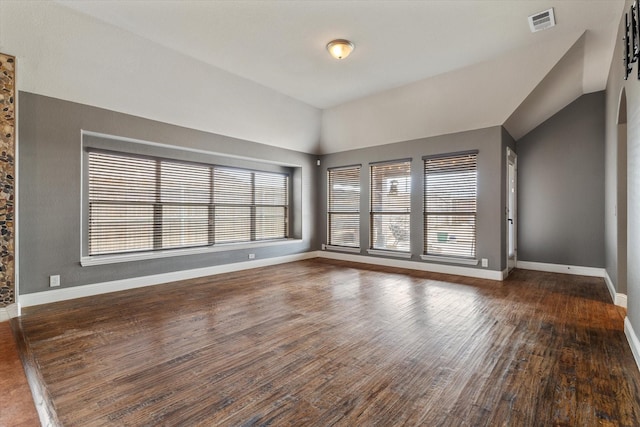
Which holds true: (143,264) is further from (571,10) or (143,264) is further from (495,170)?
(571,10)

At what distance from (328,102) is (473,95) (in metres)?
2.63

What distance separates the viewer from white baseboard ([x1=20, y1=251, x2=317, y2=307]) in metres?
3.82

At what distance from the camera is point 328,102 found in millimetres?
6172

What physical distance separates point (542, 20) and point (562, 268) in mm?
4565

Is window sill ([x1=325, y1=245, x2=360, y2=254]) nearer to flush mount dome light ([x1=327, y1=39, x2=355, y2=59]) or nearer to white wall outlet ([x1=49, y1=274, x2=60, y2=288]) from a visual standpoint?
flush mount dome light ([x1=327, y1=39, x2=355, y2=59])

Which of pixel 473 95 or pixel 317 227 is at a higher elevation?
pixel 473 95

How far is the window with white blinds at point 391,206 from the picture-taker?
638 cm

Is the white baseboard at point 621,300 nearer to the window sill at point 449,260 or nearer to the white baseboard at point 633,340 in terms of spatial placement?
the white baseboard at point 633,340

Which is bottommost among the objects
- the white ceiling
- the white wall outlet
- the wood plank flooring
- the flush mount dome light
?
the wood plank flooring

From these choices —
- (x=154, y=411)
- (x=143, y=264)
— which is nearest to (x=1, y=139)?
(x=143, y=264)

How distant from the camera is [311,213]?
764 cm

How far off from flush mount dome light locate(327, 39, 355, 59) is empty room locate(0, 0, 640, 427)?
0.11 feet

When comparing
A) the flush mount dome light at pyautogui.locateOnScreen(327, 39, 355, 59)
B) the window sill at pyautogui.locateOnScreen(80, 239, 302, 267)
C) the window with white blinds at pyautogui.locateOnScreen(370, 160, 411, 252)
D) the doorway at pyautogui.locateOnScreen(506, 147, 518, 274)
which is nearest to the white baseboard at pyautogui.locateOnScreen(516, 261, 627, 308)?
the doorway at pyautogui.locateOnScreen(506, 147, 518, 274)

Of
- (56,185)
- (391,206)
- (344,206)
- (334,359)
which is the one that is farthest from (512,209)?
(56,185)
